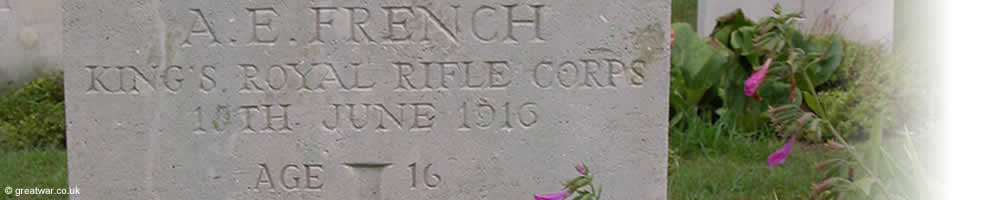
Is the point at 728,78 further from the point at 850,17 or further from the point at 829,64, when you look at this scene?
the point at 850,17

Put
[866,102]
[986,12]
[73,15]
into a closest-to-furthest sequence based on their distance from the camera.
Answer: [986,12]
[73,15]
[866,102]

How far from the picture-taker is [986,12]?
2.96ft

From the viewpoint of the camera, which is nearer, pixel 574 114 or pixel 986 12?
pixel 986 12

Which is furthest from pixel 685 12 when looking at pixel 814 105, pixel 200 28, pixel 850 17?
pixel 814 105

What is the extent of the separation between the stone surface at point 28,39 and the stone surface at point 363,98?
3.14 meters

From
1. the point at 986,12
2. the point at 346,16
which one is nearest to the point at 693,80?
the point at 346,16

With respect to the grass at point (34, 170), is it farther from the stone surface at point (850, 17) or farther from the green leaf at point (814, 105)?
the stone surface at point (850, 17)

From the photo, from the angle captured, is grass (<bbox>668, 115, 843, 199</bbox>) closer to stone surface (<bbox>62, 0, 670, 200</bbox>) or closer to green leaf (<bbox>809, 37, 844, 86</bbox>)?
green leaf (<bbox>809, 37, 844, 86</bbox>)

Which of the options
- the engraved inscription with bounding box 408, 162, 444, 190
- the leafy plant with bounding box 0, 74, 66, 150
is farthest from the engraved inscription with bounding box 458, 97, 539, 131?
the leafy plant with bounding box 0, 74, 66, 150

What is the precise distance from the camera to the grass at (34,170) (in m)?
4.21

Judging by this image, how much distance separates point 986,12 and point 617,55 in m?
1.87

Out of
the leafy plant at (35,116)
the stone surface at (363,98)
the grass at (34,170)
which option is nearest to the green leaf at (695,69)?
the stone surface at (363,98)

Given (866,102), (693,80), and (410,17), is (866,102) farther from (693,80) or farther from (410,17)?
(410,17)

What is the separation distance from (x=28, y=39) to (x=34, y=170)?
1445 millimetres
